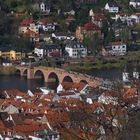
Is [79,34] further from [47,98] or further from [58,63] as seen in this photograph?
[47,98]

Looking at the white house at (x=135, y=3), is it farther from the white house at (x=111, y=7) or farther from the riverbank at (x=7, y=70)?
the riverbank at (x=7, y=70)

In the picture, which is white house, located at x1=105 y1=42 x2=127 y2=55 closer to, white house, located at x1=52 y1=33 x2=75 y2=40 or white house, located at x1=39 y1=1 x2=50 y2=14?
white house, located at x1=52 y1=33 x2=75 y2=40

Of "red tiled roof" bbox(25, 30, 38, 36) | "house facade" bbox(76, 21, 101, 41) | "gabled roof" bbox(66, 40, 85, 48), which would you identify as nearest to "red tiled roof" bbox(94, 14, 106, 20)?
"house facade" bbox(76, 21, 101, 41)

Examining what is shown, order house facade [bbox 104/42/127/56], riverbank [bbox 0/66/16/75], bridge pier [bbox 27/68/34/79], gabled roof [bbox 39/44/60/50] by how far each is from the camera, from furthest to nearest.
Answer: house facade [bbox 104/42/127/56] < gabled roof [bbox 39/44/60/50] < riverbank [bbox 0/66/16/75] < bridge pier [bbox 27/68/34/79]

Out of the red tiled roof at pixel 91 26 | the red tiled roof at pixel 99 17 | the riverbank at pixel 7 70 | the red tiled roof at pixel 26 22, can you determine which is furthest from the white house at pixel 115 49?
the riverbank at pixel 7 70

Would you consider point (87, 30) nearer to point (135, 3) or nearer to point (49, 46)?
point (49, 46)
